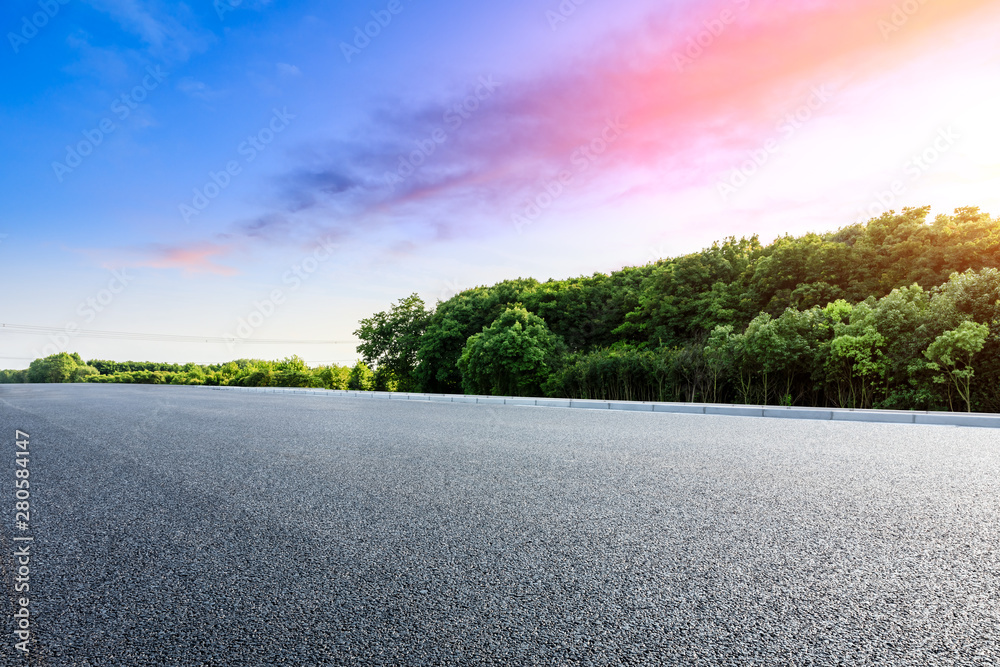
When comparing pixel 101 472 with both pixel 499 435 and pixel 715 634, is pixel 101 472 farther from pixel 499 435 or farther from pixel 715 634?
pixel 715 634

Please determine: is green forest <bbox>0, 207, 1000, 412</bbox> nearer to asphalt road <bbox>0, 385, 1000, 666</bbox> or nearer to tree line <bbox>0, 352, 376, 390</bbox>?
asphalt road <bbox>0, 385, 1000, 666</bbox>

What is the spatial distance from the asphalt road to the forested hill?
632cm

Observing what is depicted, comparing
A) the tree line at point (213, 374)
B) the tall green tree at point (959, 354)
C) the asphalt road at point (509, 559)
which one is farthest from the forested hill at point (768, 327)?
the tree line at point (213, 374)

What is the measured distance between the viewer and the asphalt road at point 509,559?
2.04m

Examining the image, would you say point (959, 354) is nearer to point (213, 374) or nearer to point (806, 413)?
point (806, 413)

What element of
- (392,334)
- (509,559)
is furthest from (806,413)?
(392,334)

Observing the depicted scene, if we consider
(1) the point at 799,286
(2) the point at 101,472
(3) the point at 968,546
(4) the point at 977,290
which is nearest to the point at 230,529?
(2) the point at 101,472

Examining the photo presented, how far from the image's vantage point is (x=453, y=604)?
2338 millimetres

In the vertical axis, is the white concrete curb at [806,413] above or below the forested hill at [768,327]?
below

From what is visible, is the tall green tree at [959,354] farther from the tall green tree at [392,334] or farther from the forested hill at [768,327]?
the tall green tree at [392,334]

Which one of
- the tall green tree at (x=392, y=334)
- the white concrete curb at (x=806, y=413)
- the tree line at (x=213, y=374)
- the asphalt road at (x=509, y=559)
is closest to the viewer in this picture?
the asphalt road at (x=509, y=559)

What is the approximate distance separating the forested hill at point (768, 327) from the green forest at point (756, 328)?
4 cm

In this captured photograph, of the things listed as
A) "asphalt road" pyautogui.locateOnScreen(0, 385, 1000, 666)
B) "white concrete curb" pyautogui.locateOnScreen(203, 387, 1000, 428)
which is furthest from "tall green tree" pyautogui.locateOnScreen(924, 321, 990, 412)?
"asphalt road" pyautogui.locateOnScreen(0, 385, 1000, 666)

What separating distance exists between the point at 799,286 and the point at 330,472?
1983 cm
